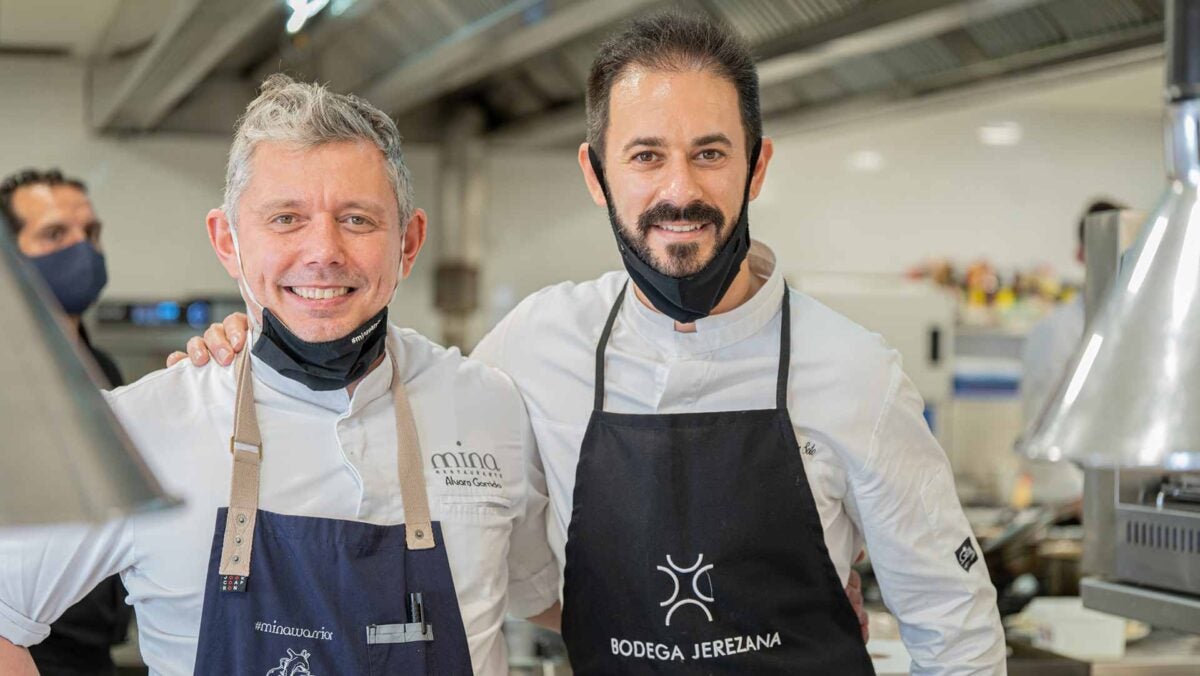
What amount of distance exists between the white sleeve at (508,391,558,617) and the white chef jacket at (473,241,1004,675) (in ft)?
0.07

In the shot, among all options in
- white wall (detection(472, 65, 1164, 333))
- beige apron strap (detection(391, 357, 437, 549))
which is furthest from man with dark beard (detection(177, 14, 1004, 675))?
white wall (detection(472, 65, 1164, 333))

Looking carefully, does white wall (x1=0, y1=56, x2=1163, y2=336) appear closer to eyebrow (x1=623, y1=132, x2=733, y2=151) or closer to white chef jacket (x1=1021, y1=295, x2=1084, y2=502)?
white chef jacket (x1=1021, y1=295, x2=1084, y2=502)

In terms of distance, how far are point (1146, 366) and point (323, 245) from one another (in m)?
1.00

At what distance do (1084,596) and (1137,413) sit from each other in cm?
155

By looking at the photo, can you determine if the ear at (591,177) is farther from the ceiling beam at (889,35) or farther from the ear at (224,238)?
the ceiling beam at (889,35)

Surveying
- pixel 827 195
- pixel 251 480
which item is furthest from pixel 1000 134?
pixel 251 480

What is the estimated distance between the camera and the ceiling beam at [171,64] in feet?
10.8

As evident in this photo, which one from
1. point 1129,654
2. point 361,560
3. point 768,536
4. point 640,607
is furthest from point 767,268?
point 1129,654

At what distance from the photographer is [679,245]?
1629 millimetres

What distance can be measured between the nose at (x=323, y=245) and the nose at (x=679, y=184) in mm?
415

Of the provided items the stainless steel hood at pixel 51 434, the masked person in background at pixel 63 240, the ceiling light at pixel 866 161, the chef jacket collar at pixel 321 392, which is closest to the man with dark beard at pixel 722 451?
the chef jacket collar at pixel 321 392

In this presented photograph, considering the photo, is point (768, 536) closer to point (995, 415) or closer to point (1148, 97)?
point (995, 415)

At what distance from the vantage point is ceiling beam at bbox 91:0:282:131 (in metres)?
3.29

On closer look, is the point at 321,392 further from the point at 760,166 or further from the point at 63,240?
the point at 63,240
